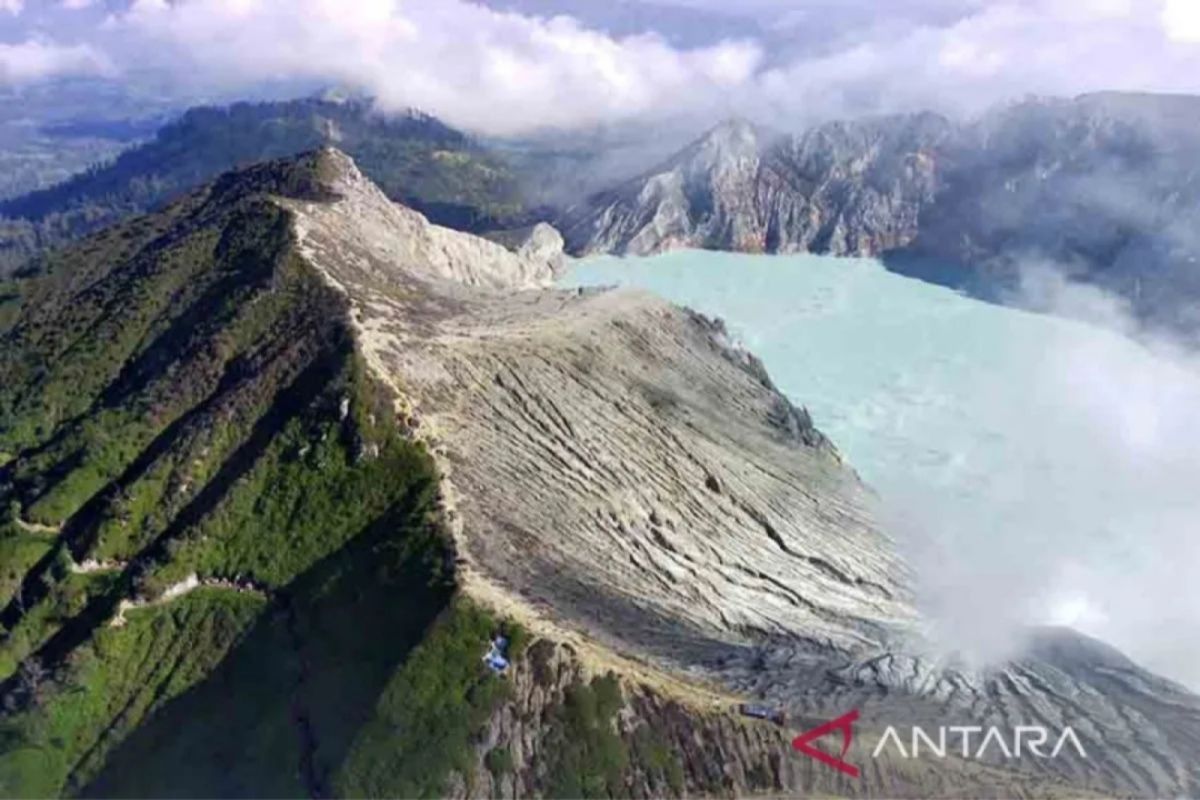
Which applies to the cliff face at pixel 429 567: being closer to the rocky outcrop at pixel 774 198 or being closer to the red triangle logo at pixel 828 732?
the red triangle logo at pixel 828 732

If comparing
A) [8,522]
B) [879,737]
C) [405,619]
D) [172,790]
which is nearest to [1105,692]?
[879,737]

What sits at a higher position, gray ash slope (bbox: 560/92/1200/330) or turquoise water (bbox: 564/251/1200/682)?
gray ash slope (bbox: 560/92/1200/330)

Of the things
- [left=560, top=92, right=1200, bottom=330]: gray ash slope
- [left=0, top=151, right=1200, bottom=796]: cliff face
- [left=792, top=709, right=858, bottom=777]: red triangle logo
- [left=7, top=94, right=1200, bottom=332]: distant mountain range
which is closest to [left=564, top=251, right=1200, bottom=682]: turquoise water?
[left=0, top=151, right=1200, bottom=796]: cliff face

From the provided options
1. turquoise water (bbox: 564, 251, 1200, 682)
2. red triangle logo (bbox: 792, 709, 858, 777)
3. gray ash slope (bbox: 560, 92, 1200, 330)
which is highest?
gray ash slope (bbox: 560, 92, 1200, 330)

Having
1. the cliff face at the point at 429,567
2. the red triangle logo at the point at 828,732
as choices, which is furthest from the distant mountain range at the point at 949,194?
the red triangle logo at the point at 828,732

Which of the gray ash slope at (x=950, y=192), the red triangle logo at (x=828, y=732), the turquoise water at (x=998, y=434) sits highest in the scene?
the gray ash slope at (x=950, y=192)

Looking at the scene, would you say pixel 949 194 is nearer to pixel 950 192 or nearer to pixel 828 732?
pixel 950 192

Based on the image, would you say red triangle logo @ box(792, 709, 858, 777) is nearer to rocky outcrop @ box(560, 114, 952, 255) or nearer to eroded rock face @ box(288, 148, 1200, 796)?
eroded rock face @ box(288, 148, 1200, 796)
